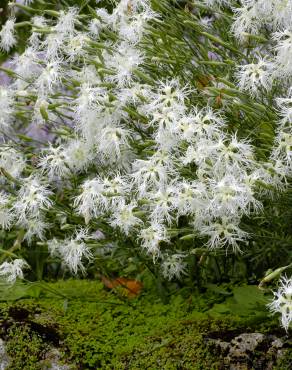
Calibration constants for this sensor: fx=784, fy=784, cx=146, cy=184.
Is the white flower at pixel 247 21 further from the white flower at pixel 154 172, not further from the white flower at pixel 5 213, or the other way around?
the white flower at pixel 5 213

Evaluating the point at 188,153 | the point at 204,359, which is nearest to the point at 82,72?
the point at 188,153

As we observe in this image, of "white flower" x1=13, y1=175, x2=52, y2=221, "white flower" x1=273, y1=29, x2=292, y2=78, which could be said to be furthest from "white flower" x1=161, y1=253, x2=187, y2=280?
"white flower" x1=273, y1=29, x2=292, y2=78

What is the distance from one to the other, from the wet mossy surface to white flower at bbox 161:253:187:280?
5.9 inches

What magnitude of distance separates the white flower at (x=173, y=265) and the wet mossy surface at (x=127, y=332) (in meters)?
0.15

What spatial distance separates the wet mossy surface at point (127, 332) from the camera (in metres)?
2.89

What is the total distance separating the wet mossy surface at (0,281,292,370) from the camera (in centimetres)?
289

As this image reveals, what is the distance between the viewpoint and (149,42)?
3.20 metres

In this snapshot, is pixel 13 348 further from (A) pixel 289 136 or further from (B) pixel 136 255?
(A) pixel 289 136

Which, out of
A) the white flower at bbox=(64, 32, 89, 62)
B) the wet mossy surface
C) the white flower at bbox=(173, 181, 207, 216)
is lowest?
the wet mossy surface

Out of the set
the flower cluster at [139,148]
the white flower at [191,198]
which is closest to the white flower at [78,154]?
the flower cluster at [139,148]

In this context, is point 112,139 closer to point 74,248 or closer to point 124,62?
point 124,62

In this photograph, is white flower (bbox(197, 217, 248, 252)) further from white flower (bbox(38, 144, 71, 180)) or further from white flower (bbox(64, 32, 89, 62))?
white flower (bbox(64, 32, 89, 62))

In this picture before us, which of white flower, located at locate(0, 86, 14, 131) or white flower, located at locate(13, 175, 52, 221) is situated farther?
white flower, located at locate(0, 86, 14, 131)

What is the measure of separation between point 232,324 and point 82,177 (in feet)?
3.03
